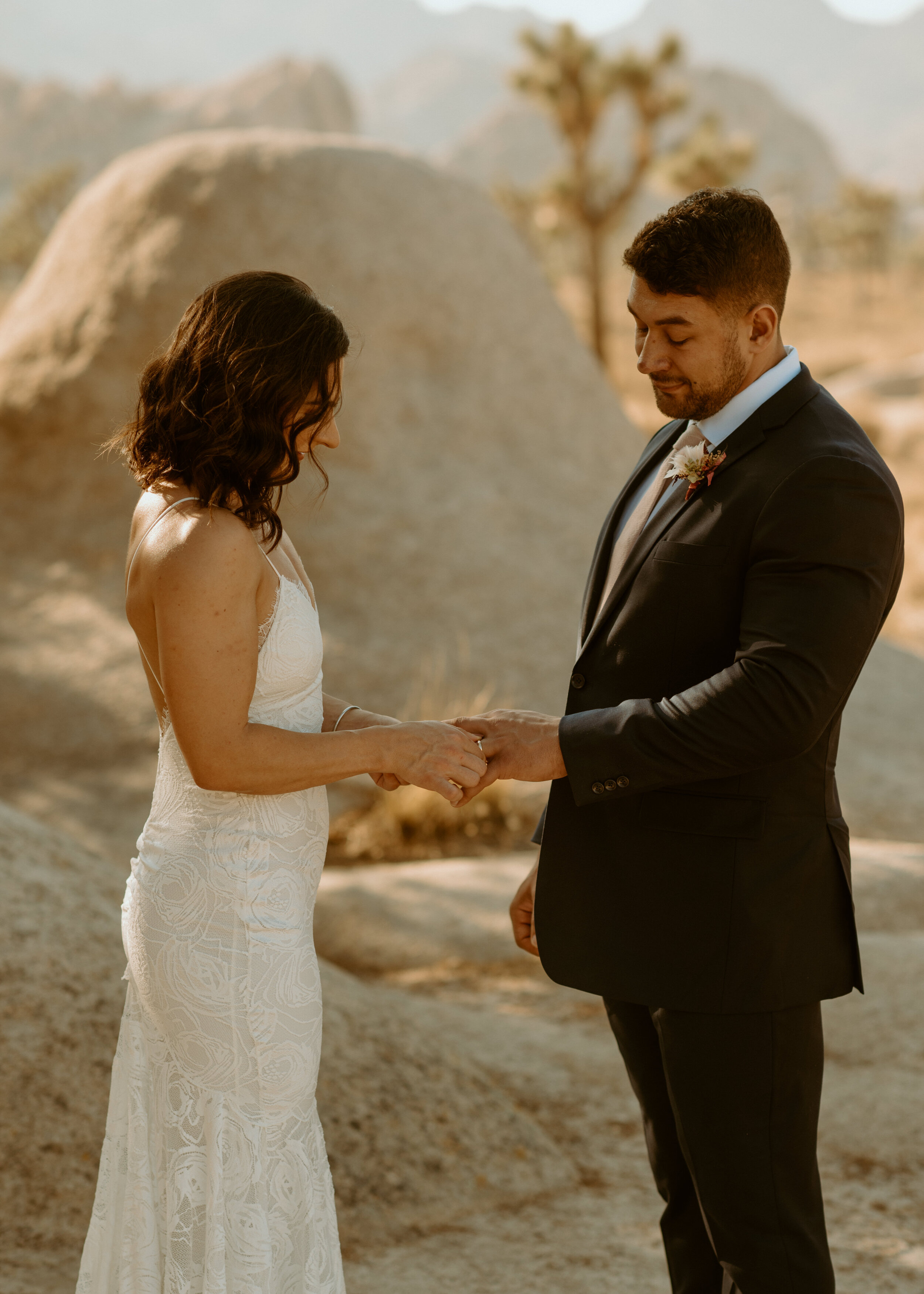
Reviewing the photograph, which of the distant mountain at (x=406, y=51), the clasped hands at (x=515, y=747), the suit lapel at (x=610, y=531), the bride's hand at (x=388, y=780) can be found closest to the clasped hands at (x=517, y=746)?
the clasped hands at (x=515, y=747)

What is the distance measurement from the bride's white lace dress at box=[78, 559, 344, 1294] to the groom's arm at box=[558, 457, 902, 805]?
636mm

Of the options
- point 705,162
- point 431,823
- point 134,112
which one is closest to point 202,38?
point 134,112

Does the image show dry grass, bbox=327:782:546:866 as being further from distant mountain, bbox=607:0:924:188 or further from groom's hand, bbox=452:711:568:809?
distant mountain, bbox=607:0:924:188

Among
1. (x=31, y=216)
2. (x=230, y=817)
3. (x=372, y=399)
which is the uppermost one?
(x=31, y=216)

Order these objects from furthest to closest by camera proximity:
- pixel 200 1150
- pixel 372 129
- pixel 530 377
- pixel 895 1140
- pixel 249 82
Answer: pixel 372 129 < pixel 249 82 < pixel 530 377 < pixel 895 1140 < pixel 200 1150

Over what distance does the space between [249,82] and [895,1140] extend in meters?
65.8

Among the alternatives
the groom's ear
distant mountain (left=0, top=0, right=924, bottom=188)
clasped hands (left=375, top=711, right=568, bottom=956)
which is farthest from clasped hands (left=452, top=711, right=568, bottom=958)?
distant mountain (left=0, top=0, right=924, bottom=188)

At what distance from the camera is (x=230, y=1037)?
6.77ft

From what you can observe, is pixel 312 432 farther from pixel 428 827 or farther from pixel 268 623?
pixel 428 827

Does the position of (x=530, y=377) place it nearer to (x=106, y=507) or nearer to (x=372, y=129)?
(x=106, y=507)

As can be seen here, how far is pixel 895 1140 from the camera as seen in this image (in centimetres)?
349

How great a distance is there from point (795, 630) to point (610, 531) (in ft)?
1.94

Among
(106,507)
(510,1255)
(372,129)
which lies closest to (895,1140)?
(510,1255)

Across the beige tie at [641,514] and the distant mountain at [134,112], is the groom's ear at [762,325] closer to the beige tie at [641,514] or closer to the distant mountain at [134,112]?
the beige tie at [641,514]
